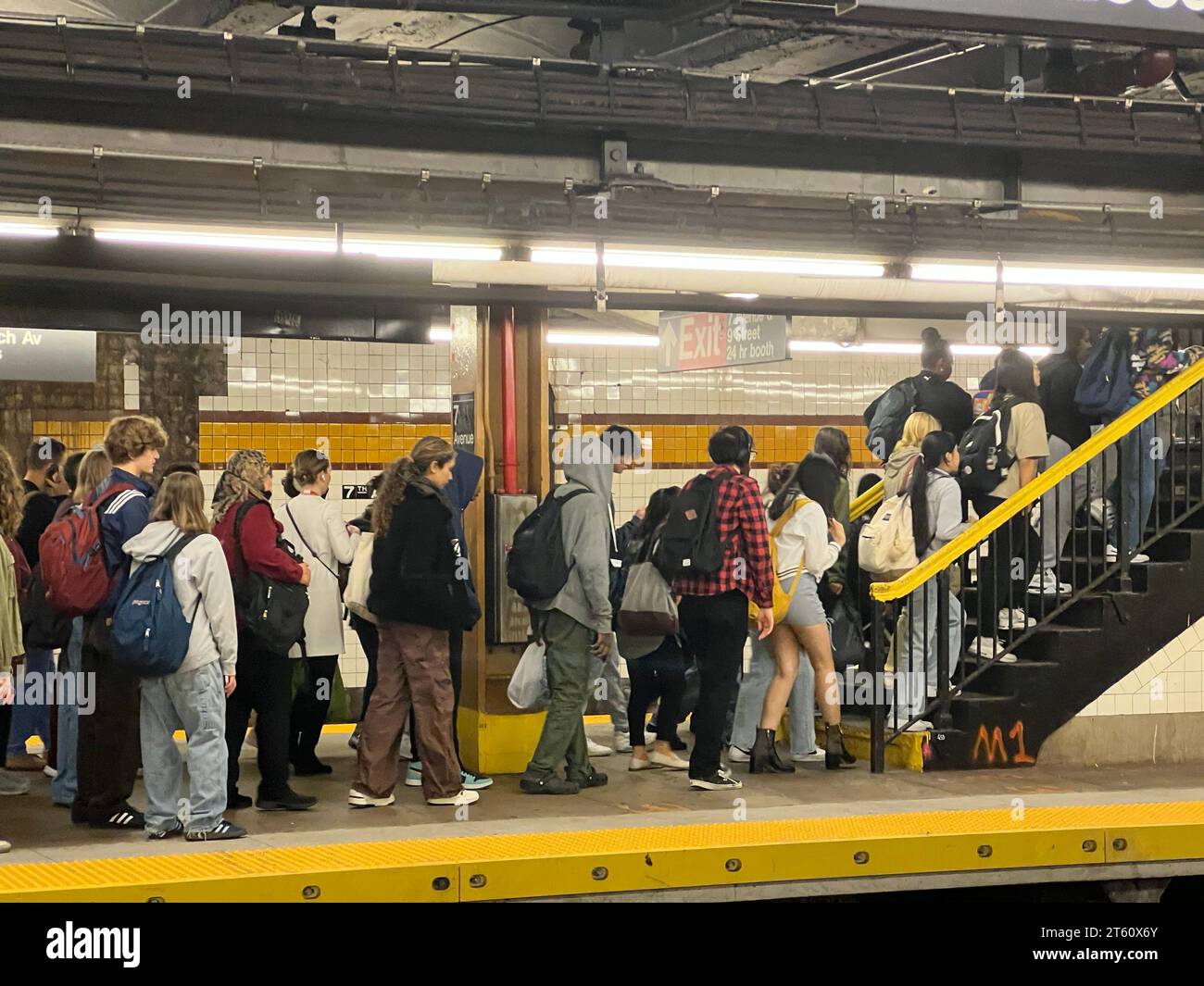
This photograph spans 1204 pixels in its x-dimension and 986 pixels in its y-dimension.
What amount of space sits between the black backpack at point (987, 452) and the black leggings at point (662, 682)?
6.85ft

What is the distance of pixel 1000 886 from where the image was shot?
23.1ft

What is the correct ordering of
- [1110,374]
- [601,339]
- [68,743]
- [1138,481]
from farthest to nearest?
[601,339]
[1110,374]
[1138,481]
[68,743]

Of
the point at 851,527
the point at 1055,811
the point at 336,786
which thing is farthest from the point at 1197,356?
the point at 336,786

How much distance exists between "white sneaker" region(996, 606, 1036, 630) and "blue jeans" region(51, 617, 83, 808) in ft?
15.9

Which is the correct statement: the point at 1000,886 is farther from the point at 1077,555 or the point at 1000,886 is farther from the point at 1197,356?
the point at 1197,356

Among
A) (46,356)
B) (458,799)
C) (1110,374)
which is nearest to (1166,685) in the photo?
(1110,374)

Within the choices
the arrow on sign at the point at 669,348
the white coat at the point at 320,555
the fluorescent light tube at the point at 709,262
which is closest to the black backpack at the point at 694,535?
the fluorescent light tube at the point at 709,262

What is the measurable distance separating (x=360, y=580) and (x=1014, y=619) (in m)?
3.86

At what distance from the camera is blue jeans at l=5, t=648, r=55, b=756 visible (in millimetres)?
8688

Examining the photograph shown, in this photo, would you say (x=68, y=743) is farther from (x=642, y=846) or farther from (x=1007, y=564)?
(x=1007, y=564)

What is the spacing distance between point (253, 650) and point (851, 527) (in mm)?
4282

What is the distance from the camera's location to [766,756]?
845 cm

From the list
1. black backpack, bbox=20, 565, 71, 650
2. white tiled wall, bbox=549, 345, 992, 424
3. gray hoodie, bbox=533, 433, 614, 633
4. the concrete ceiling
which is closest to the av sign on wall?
the concrete ceiling
